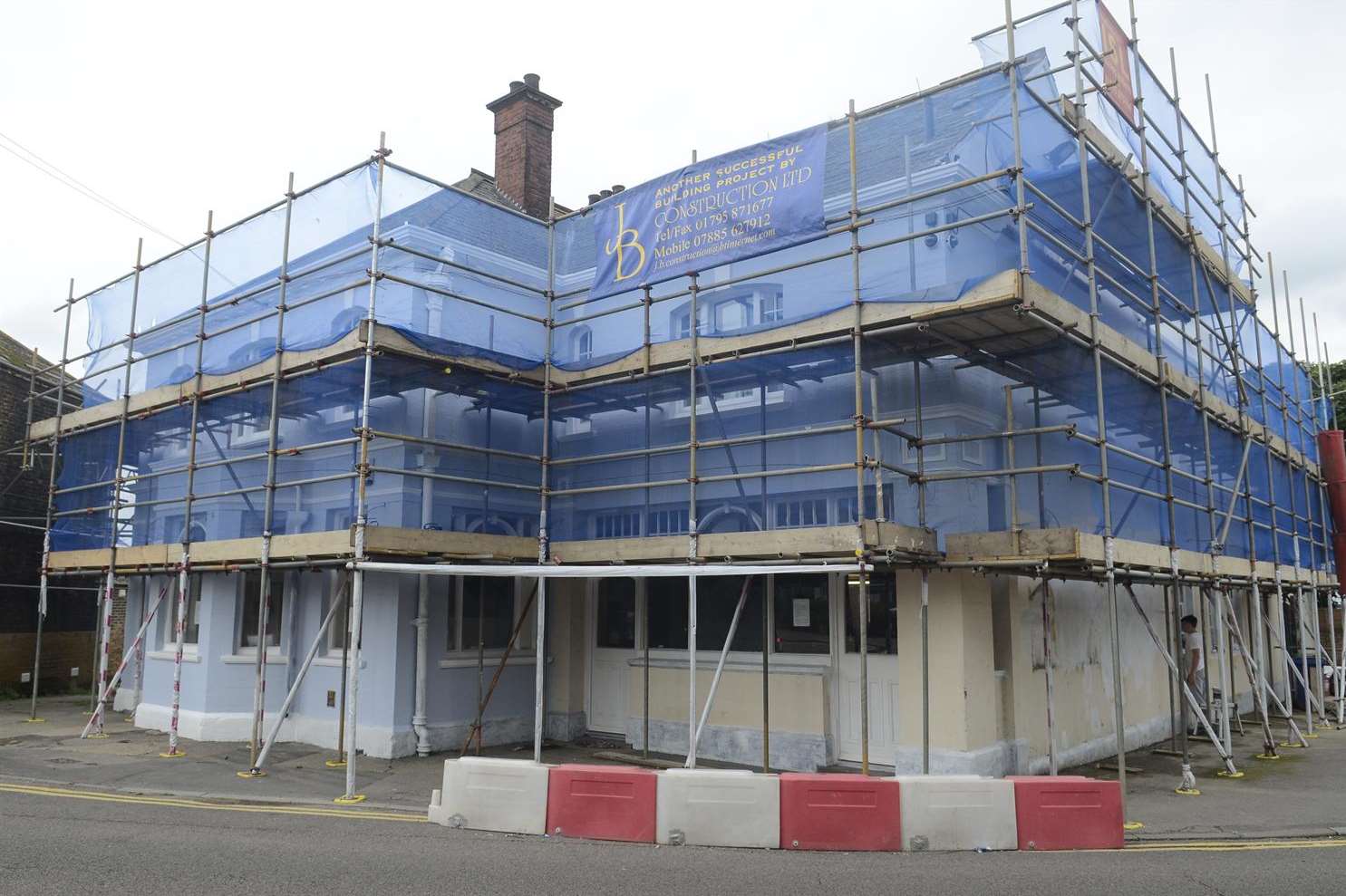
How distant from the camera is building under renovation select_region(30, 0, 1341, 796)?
11.3m

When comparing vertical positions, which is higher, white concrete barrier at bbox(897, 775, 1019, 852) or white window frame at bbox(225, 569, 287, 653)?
white window frame at bbox(225, 569, 287, 653)

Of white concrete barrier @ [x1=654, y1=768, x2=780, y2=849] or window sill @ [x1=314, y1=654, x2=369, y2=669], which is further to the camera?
window sill @ [x1=314, y1=654, x2=369, y2=669]

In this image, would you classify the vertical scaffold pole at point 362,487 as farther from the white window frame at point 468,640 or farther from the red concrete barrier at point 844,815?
the red concrete barrier at point 844,815

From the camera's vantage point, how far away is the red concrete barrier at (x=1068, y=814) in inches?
343

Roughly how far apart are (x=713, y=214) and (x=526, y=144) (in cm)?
677

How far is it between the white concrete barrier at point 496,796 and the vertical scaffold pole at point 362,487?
1761mm

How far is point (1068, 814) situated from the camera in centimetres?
876

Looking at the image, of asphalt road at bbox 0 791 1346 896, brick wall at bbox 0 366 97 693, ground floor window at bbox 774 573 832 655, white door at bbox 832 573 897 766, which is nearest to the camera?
asphalt road at bbox 0 791 1346 896

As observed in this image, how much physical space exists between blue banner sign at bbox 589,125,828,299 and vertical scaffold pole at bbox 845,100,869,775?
1.50ft

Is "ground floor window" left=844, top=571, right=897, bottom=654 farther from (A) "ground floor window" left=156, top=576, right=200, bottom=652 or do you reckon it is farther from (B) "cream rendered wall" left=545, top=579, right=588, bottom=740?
(A) "ground floor window" left=156, top=576, right=200, bottom=652

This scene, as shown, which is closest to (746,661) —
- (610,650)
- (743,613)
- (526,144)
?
(743,613)

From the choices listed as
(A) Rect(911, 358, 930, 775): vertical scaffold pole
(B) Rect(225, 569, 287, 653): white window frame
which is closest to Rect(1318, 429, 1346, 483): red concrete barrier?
(A) Rect(911, 358, 930, 775): vertical scaffold pole

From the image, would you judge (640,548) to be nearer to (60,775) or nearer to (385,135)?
(385,135)

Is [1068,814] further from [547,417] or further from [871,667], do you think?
[547,417]
